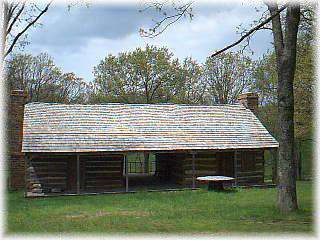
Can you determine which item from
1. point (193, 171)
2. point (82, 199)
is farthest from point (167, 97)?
point (82, 199)

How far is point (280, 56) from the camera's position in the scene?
14.1 metres

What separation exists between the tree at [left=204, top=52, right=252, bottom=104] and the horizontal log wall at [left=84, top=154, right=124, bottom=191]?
2265cm

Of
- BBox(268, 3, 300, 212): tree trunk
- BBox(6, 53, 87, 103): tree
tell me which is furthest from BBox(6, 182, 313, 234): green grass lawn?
BBox(6, 53, 87, 103): tree

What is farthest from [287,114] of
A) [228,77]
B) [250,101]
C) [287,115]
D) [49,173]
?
[228,77]

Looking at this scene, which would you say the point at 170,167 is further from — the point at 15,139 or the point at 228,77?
the point at 228,77

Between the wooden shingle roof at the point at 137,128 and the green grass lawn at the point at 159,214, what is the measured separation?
8.02ft

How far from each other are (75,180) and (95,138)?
6.59ft

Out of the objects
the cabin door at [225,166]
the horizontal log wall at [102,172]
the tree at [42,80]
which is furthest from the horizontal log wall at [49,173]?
the tree at [42,80]

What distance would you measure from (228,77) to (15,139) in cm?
2453

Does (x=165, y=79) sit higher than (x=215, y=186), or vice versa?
(x=165, y=79)

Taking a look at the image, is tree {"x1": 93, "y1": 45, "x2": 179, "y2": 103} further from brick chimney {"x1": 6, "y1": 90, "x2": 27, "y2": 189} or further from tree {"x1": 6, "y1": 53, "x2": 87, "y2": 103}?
brick chimney {"x1": 6, "y1": 90, "x2": 27, "y2": 189}

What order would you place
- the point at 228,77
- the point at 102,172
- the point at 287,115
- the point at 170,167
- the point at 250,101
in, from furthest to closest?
the point at 228,77 → the point at 250,101 → the point at 170,167 → the point at 102,172 → the point at 287,115

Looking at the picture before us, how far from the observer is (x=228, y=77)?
43.6m

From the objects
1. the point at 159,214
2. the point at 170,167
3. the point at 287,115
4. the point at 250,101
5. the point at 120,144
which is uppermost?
the point at 250,101
